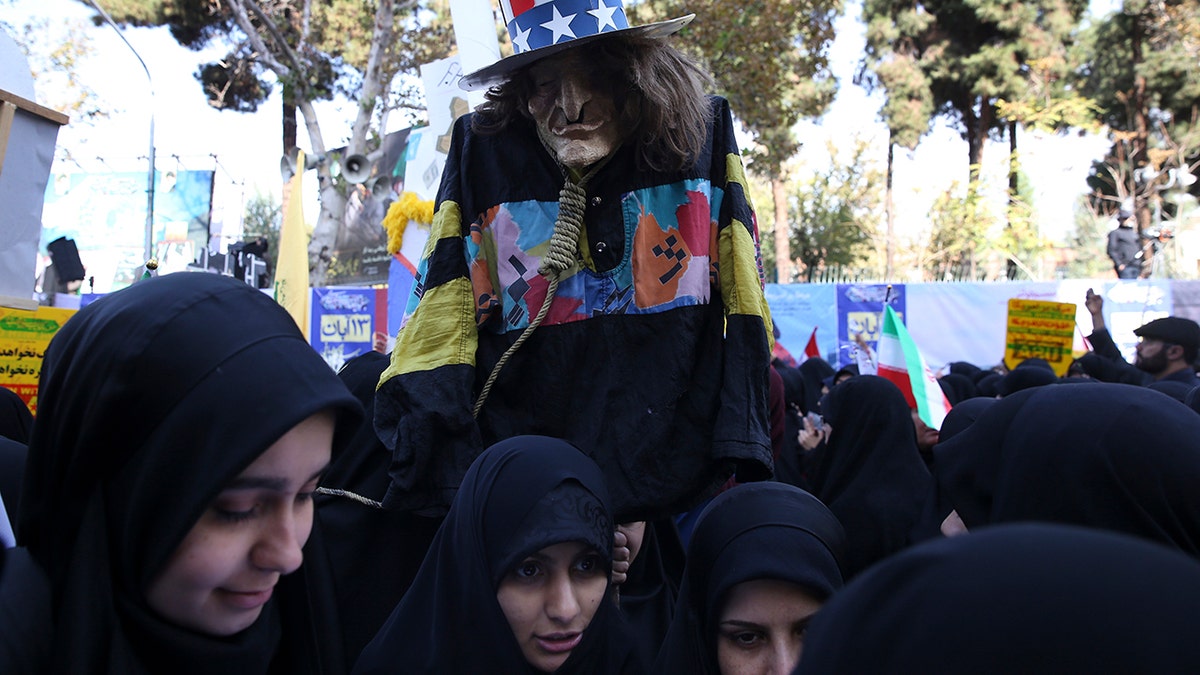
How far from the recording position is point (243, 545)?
1.42 m

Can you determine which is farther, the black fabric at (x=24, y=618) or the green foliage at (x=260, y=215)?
the green foliage at (x=260, y=215)

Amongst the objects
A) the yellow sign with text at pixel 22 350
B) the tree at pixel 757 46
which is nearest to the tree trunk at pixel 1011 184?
the tree at pixel 757 46

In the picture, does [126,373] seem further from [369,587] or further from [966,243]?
[966,243]

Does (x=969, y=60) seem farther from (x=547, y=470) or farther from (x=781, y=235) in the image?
(x=547, y=470)

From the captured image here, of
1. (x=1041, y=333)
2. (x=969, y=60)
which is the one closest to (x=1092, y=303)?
(x=1041, y=333)

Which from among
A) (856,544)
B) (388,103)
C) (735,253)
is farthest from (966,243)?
(735,253)

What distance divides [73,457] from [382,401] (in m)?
1.02

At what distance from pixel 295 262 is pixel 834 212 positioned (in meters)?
26.9

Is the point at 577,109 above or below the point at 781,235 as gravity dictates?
below

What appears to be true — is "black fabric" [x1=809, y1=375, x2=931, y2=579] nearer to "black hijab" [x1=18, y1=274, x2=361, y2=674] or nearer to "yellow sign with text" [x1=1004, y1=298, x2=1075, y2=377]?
"black hijab" [x1=18, y1=274, x2=361, y2=674]

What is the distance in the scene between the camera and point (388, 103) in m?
19.1

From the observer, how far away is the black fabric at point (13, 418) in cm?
298

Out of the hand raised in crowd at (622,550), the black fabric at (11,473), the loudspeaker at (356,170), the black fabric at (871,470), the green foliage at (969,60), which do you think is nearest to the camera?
the black fabric at (11,473)

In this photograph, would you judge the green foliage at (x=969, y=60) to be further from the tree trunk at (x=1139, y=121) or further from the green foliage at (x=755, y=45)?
the green foliage at (x=755, y=45)
